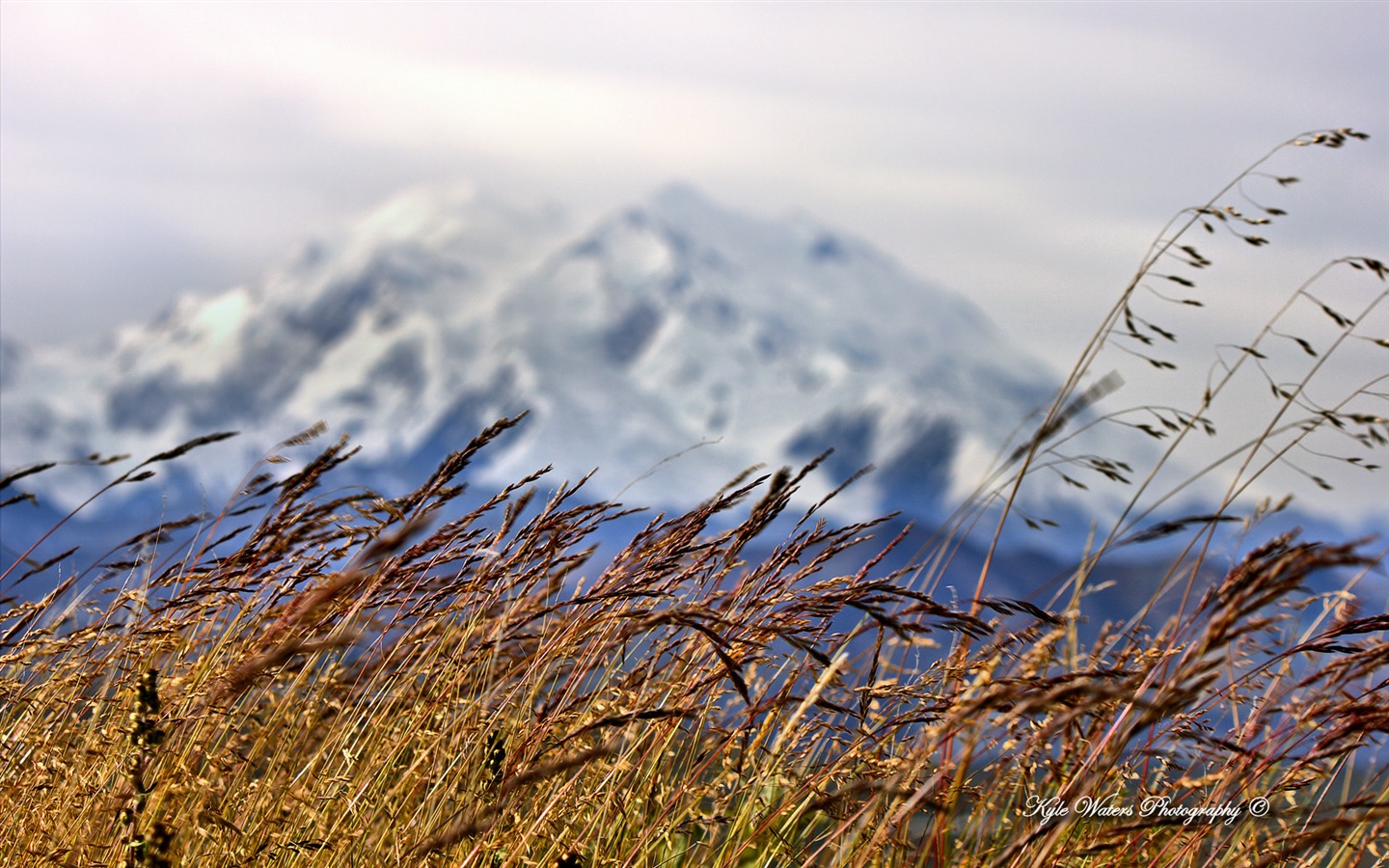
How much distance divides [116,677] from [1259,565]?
2086mm

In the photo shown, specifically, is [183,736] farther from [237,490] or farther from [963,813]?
[963,813]

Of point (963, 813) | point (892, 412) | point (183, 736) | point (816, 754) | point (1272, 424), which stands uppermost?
point (892, 412)

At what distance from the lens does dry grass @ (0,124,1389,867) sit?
5.49 ft

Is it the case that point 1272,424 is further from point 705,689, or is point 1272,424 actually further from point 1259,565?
point 705,689

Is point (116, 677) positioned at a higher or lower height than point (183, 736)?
higher

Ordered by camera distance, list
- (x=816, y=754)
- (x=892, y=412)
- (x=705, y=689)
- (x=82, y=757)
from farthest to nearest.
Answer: (x=892, y=412) < (x=816, y=754) < (x=705, y=689) < (x=82, y=757)

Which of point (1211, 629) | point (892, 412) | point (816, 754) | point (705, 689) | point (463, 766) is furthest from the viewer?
point (892, 412)

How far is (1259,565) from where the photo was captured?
131 cm

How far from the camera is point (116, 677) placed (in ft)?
7.27

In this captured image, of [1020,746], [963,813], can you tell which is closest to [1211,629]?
[1020,746]

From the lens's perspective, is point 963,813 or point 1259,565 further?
point 963,813

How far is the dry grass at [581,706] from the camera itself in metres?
1.67

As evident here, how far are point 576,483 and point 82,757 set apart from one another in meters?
0.93

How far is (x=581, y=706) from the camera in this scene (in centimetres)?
198
